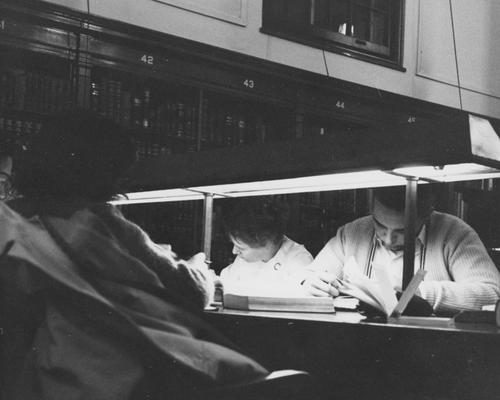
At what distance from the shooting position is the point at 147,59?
4.38m

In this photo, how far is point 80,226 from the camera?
5.60 feet

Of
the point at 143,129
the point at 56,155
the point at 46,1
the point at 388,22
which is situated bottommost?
the point at 56,155

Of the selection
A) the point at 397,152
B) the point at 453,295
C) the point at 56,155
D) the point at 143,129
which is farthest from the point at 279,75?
the point at 56,155

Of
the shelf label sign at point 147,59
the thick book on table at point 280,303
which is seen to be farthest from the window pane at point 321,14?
the thick book on table at point 280,303

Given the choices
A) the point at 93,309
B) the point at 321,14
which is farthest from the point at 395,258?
the point at 321,14

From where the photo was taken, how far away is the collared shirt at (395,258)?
3201 millimetres

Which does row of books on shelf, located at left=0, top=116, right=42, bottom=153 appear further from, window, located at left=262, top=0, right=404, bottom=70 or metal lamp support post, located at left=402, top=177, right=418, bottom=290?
metal lamp support post, located at left=402, top=177, right=418, bottom=290

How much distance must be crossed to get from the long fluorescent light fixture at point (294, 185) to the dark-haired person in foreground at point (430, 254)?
0.87 ft

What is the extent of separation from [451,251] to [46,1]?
97.7 inches

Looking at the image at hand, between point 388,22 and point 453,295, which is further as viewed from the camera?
point 388,22

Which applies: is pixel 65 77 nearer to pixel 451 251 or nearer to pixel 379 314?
pixel 451 251

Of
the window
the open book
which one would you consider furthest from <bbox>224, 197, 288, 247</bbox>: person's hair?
the window

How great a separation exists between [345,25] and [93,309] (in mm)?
4542

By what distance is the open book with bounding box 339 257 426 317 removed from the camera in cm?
218
